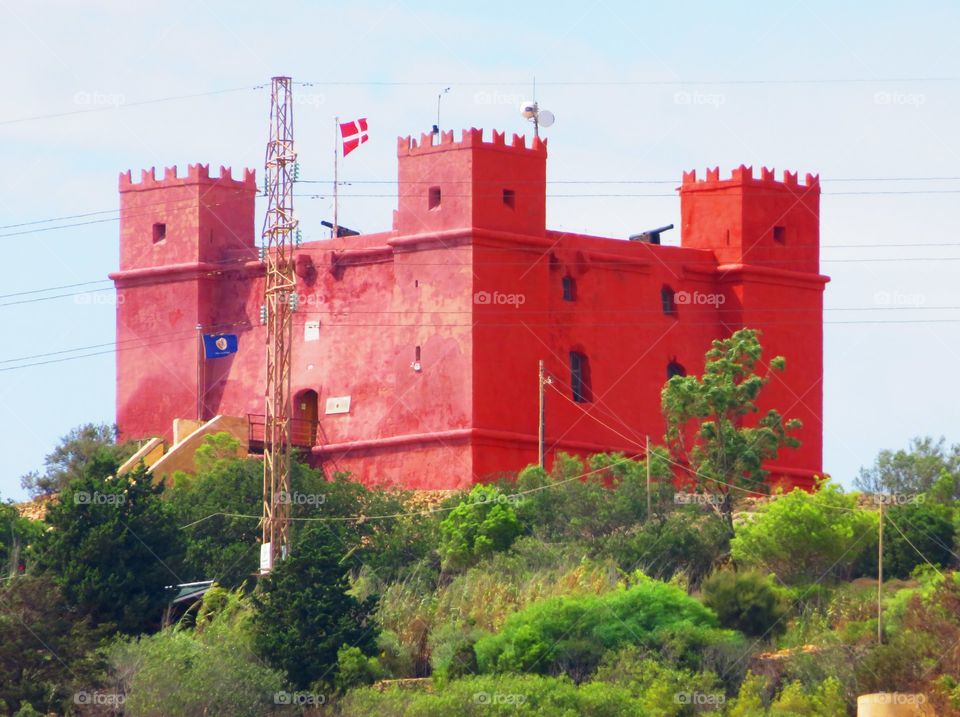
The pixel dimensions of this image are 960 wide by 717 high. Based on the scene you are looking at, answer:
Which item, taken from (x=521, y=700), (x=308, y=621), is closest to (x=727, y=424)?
(x=308, y=621)

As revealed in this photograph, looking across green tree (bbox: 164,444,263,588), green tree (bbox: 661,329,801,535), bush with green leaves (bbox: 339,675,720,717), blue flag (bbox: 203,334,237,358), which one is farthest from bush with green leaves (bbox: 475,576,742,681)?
blue flag (bbox: 203,334,237,358)

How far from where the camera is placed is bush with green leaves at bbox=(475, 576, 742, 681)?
51906mm

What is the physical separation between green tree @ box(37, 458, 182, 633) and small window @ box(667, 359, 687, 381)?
12609mm

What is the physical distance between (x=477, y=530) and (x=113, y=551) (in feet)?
23.3

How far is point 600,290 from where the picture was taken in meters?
63.2

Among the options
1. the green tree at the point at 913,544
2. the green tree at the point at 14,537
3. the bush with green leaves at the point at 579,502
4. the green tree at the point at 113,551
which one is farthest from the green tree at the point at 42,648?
the green tree at the point at 913,544

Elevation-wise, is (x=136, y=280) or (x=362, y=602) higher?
(x=136, y=280)

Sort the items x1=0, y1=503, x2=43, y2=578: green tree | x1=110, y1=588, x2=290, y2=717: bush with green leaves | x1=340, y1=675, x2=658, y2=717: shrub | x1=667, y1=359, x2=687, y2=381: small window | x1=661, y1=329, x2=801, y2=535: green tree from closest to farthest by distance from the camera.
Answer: x1=340, y1=675, x2=658, y2=717: shrub, x1=110, y1=588, x2=290, y2=717: bush with green leaves, x1=0, y1=503, x2=43, y2=578: green tree, x1=661, y1=329, x2=801, y2=535: green tree, x1=667, y1=359, x2=687, y2=381: small window

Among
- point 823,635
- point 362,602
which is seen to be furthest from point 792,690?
point 362,602

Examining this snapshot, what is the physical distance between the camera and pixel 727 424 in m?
60.6

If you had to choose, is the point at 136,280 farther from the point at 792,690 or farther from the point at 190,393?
the point at 792,690

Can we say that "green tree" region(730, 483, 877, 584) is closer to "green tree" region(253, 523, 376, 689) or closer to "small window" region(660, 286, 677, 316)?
"small window" region(660, 286, 677, 316)

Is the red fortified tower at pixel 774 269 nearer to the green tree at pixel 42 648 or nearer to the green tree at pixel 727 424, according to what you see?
the green tree at pixel 727 424

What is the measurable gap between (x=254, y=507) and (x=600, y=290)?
872cm
